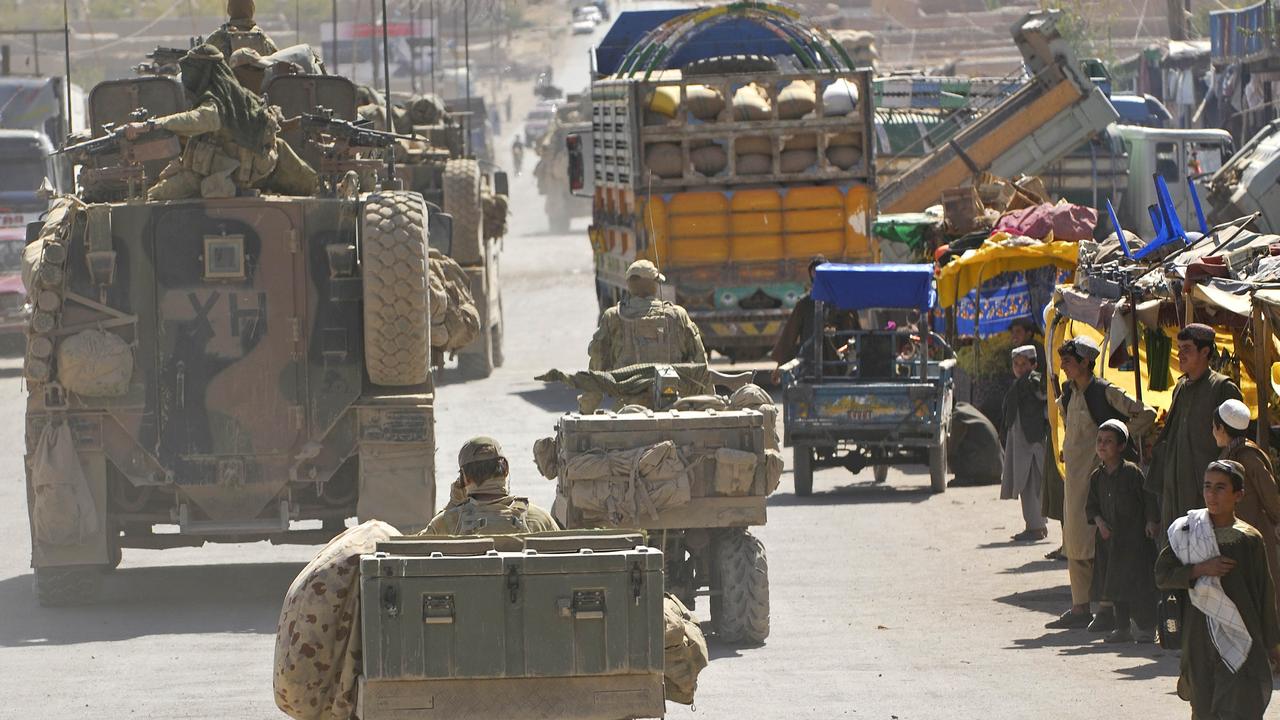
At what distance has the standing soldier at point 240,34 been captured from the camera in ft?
47.4

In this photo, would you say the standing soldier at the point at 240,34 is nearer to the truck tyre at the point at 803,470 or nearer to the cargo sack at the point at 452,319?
the cargo sack at the point at 452,319

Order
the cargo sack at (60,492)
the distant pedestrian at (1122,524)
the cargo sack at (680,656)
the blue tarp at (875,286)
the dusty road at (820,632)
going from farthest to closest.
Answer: the blue tarp at (875,286), the cargo sack at (60,492), the distant pedestrian at (1122,524), the dusty road at (820,632), the cargo sack at (680,656)

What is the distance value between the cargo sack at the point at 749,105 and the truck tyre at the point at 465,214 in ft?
10.6

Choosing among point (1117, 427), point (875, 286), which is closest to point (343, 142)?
point (1117, 427)

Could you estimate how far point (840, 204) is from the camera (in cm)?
2161

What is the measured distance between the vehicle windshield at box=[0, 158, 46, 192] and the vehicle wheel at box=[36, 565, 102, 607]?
57.2ft

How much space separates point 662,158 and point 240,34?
7343 mm

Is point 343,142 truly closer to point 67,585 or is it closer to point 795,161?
point 67,585

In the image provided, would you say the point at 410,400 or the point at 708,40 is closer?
the point at 410,400

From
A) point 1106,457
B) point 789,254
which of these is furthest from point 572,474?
point 789,254

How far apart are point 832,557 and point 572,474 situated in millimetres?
3601

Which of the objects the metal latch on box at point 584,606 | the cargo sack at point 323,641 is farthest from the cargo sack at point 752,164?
the metal latch on box at point 584,606

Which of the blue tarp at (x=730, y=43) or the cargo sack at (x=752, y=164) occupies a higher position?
the blue tarp at (x=730, y=43)

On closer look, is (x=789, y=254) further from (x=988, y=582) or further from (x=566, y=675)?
(x=566, y=675)
